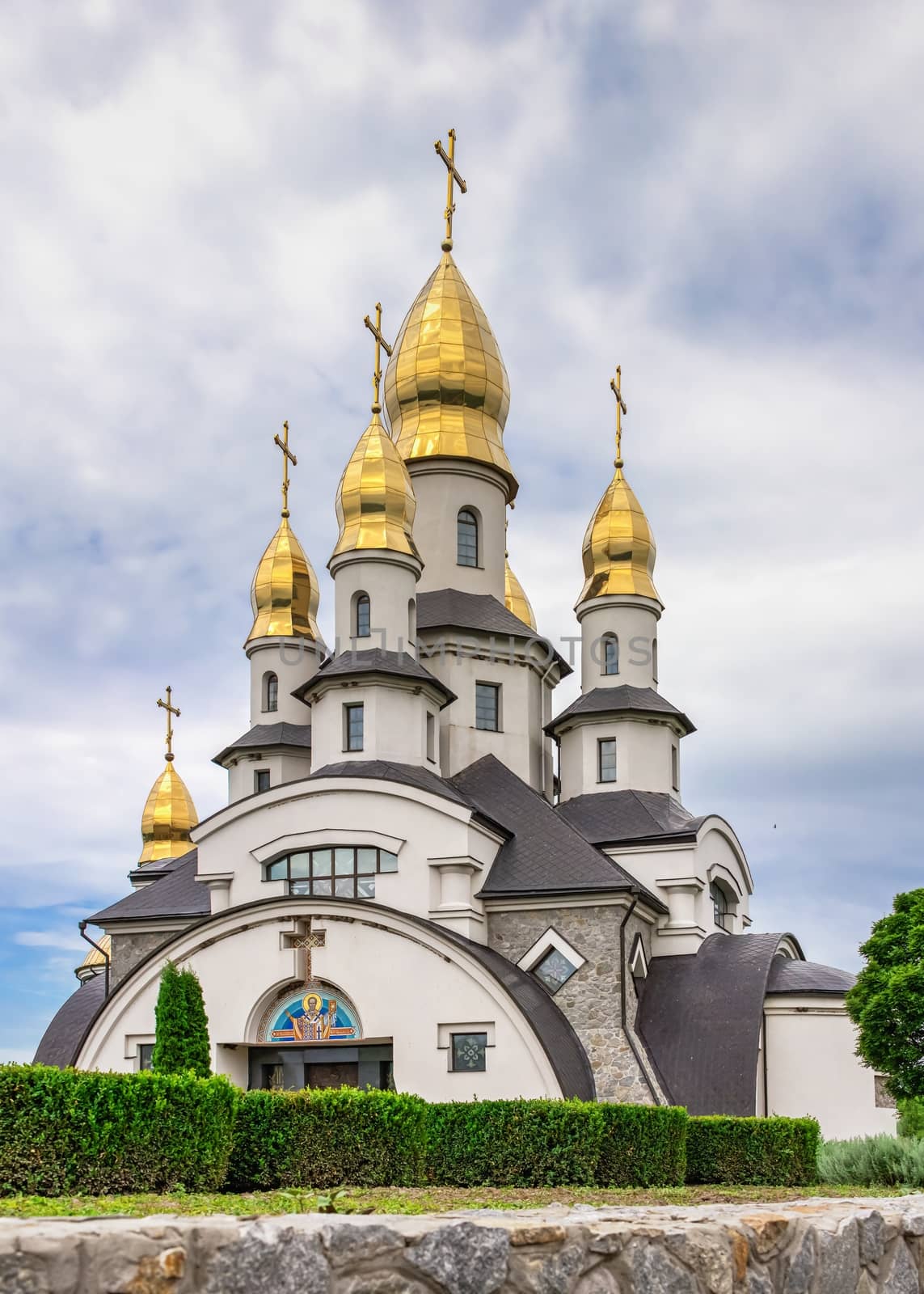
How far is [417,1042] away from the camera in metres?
19.3

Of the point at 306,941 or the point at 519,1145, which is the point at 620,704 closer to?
the point at 306,941

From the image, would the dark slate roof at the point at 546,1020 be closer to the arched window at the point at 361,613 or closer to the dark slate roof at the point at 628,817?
the dark slate roof at the point at 628,817

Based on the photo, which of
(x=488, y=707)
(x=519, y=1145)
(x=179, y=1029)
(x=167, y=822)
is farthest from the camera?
(x=167, y=822)

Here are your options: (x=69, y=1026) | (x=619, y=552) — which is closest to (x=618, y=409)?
(x=619, y=552)

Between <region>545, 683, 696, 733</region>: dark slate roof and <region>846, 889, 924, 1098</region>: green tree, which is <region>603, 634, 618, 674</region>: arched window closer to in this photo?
<region>545, 683, 696, 733</region>: dark slate roof

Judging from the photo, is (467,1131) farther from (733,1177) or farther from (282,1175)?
(733,1177)

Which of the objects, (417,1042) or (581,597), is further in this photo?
(581,597)

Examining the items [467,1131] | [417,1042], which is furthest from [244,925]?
[467,1131]

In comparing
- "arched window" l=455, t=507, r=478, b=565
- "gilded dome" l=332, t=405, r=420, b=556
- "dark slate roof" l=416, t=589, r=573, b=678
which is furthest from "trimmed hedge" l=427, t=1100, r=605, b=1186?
"arched window" l=455, t=507, r=478, b=565

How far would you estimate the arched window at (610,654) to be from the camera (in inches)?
1043

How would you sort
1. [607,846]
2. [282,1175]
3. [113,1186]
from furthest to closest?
[607,846] → [282,1175] → [113,1186]

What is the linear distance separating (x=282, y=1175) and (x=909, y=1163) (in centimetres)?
628

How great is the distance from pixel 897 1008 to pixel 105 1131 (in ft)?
43.8

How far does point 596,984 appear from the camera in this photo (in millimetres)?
20578
